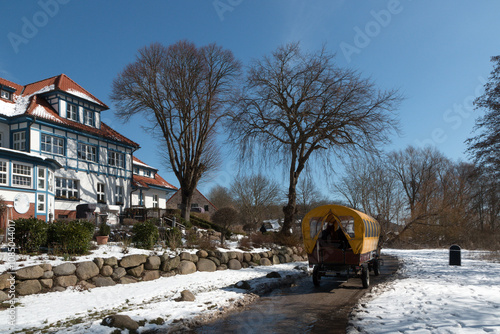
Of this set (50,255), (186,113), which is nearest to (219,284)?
(50,255)

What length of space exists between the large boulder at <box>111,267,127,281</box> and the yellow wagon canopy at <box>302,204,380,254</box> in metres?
5.78

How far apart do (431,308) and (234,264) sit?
335 inches

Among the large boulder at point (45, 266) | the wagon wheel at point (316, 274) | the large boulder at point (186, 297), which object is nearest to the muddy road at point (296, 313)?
the wagon wheel at point (316, 274)

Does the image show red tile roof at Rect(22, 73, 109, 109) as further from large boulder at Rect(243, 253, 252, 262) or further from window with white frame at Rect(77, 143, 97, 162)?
large boulder at Rect(243, 253, 252, 262)

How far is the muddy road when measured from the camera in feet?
23.5

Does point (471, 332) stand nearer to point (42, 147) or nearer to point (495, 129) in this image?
point (495, 129)

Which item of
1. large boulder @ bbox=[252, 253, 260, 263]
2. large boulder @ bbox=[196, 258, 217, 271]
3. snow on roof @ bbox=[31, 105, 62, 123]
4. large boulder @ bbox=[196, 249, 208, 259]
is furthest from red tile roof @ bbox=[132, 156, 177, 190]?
large boulder @ bbox=[196, 258, 217, 271]

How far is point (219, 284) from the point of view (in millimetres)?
11562

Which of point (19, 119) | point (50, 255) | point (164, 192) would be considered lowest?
point (50, 255)

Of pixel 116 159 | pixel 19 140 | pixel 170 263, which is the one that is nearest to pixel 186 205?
pixel 116 159

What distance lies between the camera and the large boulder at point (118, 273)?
418 inches

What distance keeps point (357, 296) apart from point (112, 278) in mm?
7046

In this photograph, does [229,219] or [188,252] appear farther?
[229,219]

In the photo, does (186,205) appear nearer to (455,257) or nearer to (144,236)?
(144,236)
